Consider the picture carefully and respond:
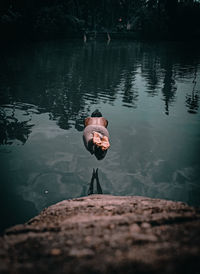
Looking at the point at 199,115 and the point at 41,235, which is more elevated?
the point at 41,235

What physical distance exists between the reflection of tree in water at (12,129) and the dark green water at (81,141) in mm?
43

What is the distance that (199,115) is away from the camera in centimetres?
1092

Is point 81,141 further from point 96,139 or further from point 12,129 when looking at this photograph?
point 12,129

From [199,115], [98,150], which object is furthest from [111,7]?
[98,150]

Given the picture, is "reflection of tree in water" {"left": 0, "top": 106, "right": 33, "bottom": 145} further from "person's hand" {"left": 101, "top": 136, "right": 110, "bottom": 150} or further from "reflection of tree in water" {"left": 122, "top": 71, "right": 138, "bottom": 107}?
"reflection of tree in water" {"left": 122, "top": 71, "right": 138, "bottom": 107}

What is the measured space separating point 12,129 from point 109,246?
888 centimetres

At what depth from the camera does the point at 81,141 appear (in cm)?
854

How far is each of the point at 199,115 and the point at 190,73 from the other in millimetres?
11645

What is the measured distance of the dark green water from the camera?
5.99 metres

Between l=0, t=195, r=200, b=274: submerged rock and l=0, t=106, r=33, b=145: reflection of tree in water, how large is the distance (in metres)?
7.05

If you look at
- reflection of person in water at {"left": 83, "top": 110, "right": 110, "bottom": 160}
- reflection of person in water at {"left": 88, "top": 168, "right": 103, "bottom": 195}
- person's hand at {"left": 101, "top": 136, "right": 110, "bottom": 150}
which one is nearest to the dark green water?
reflection of person in water at {"left": 88, "top": 168, "right": 103, "bottom": 195}

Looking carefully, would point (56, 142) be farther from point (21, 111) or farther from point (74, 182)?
point (21, 111)

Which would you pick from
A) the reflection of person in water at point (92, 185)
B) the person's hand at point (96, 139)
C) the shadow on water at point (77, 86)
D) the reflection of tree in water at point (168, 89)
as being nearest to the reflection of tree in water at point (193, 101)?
the shadow on water at point (77, 86)

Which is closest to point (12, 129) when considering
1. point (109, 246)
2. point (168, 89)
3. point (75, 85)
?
point (75, 85)
